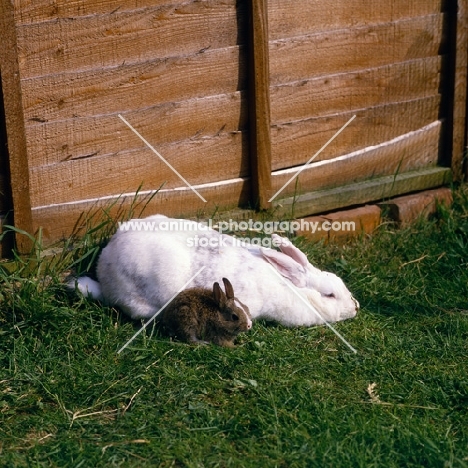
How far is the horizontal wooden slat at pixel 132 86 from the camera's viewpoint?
4477mm

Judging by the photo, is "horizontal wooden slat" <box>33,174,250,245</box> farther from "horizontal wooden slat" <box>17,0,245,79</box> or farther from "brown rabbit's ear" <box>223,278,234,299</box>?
"brown rabbit's ear" <box>223,278,234,299</box>

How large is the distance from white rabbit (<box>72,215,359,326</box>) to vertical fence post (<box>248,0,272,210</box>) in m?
0.59

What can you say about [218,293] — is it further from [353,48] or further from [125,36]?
[353,48]

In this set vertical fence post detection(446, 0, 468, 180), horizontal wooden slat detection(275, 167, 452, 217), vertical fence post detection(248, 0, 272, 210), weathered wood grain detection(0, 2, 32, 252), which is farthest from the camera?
vertical fence post detection(446, 0, 468, 180)

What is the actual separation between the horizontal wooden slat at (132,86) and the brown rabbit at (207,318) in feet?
3.73

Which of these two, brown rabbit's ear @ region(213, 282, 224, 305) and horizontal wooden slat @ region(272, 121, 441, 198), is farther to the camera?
horizontal wooden slat @ region(272, 121, 441, 198)

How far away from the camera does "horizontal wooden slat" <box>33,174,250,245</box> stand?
464 cm

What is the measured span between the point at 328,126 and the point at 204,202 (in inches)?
40.2

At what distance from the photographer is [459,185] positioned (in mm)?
6227

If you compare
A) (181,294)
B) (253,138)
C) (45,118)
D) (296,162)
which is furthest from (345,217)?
(45,118)

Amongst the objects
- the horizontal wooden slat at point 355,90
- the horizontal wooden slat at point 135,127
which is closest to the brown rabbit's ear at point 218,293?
the horizontal wooden slat at point 135,127

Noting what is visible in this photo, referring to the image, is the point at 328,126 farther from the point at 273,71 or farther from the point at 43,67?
the point at 43,67

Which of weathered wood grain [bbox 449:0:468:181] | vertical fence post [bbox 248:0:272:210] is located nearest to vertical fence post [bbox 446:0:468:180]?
weathered wood grain [bbox 449:0:468:181]

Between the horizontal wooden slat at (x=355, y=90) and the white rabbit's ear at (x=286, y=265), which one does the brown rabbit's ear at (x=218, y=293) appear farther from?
the horizontal wooden slat at (x=355, y=90)
